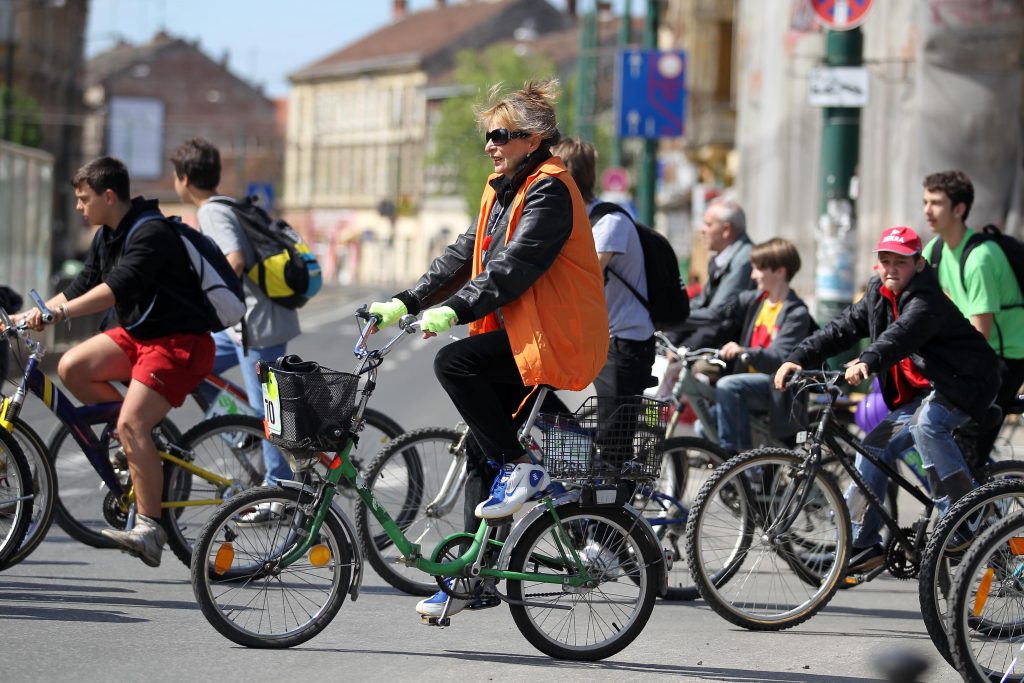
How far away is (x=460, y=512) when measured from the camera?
7.11 m

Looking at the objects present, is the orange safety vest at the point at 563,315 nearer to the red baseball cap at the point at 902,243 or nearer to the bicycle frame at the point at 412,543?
the bicycle frame at the point at 412,543

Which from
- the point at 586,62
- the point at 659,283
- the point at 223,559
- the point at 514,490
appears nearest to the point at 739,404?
the point at 659,283

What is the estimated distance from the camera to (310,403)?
231 inches

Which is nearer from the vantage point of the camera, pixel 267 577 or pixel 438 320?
pixel 438 320

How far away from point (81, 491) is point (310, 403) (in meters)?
2.49

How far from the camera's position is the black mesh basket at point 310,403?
19.1ft

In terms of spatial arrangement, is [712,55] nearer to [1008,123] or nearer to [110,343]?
[1008,123]

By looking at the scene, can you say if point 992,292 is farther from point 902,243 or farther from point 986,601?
point 986,601

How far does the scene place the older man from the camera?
9.29 meters

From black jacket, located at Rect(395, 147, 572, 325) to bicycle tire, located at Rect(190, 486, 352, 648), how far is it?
0.83 metres

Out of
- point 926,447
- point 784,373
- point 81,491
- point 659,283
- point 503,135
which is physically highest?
point 503,135

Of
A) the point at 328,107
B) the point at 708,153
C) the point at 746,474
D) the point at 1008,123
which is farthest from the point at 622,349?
the point at 328,107

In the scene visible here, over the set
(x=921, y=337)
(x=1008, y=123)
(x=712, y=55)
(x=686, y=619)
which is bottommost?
(x=686, y=619)

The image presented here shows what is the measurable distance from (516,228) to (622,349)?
1.68 metres
